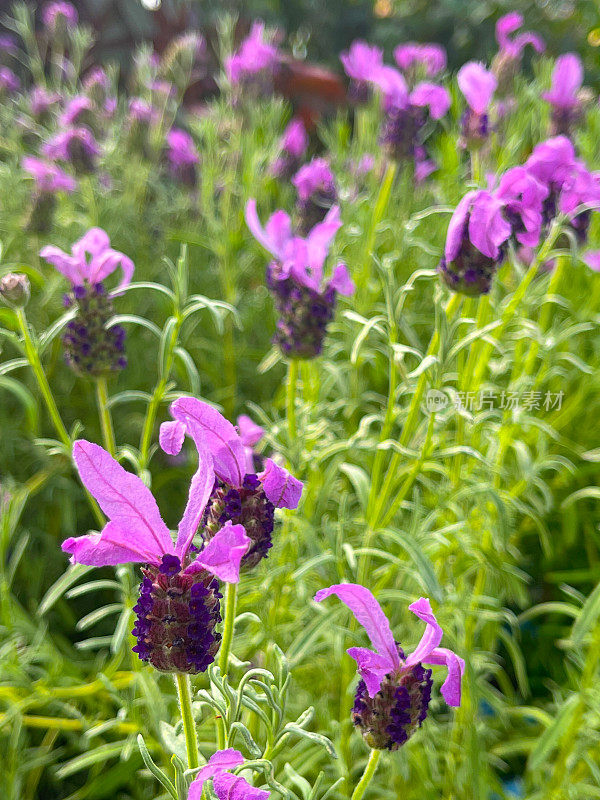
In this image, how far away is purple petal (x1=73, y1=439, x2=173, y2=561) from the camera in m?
0.45

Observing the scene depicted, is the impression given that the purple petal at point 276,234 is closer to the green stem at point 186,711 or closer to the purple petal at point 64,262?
the purple petal at point 64,262

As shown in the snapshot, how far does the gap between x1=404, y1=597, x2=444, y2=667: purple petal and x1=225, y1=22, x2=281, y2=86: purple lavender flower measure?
166 centimetres

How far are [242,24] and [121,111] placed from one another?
173cm

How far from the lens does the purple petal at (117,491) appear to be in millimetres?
445

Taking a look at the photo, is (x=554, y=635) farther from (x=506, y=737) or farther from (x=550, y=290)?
(x=550, y=290)

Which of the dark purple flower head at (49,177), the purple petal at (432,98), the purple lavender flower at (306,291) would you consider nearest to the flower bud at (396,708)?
the purple lavender flower at (306,291)

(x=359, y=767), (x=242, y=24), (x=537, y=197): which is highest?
(x=242, y=24)

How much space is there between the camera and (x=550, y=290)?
4.13 ft

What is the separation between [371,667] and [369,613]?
1.7 inches

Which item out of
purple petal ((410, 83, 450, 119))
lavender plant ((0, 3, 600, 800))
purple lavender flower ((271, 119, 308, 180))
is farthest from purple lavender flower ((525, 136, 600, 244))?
purple lavender flower ((271, 119, 308, 180))

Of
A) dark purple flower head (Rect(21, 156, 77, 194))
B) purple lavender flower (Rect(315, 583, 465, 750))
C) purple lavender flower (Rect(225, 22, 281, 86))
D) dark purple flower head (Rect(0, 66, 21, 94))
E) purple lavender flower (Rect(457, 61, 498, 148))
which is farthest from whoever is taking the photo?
dark purple flower head (Rect(0, 66, 21, 94))

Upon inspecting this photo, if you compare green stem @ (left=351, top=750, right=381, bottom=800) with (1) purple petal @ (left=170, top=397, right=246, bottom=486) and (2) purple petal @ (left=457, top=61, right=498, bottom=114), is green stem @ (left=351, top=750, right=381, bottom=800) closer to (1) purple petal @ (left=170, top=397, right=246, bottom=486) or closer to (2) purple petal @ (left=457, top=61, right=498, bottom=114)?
(1) purple petal @ (left=170, top=397, right=246, bottom=486)

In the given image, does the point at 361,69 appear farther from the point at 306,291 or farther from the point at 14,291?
the point at 14,291

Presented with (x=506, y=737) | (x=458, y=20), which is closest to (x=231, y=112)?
(x=506, y=737)
